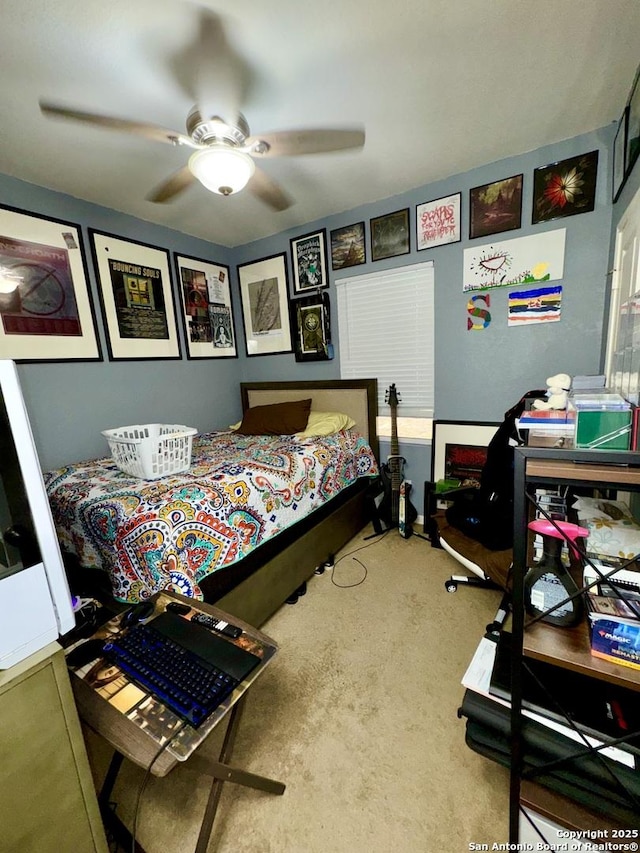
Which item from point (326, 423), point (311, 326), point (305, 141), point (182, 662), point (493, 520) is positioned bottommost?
point (493, 520)

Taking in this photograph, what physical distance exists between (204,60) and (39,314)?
172 cm

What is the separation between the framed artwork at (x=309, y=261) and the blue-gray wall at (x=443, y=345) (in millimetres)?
Answer: 90

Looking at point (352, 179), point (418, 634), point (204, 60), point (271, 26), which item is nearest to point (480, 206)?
point (352, 179)

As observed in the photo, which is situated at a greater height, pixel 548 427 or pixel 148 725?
pixel 548 427

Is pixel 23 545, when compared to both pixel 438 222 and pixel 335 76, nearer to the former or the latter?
pixel 335 76

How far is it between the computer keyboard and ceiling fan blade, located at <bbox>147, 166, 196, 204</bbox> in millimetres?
1902

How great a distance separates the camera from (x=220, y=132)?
4.79ft

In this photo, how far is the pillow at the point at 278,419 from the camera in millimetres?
2787

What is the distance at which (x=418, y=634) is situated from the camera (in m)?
1.71

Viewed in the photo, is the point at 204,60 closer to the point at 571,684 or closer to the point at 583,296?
the point at 583,296

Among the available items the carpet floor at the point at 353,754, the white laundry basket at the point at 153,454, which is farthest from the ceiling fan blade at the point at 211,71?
the carpet floor at the point at 353,754

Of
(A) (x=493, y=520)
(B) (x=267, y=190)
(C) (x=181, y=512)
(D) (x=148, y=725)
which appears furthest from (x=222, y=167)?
(A) (x=493, y=520)

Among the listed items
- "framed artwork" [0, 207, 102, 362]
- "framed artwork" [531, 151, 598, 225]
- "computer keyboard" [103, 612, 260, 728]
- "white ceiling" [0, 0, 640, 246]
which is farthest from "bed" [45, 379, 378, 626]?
"framed artwork" [531, 151, 598, 225]

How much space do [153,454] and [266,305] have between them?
6.74 feet
